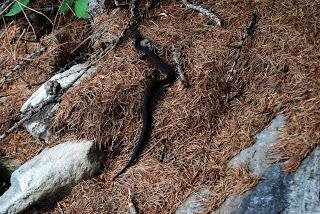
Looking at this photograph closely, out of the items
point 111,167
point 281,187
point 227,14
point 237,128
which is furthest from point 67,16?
point 281,187

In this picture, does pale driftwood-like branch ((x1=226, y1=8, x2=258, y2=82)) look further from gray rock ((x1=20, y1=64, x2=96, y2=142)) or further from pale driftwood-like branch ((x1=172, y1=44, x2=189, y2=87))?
gray rock ((x1=20, y1=64, x2=96, y2=142))

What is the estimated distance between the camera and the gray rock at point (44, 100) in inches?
146

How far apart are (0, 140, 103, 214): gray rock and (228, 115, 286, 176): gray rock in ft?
3.30

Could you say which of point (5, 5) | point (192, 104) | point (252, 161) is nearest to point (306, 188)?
point (252, 161)

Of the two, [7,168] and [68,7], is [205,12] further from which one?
[7,168]

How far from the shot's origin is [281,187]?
276cm

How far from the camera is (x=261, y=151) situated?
9.95ft

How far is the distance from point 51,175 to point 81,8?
1.87m

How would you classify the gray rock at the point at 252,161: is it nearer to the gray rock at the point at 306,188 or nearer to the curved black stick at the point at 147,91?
the gray rock at the point at 306,188

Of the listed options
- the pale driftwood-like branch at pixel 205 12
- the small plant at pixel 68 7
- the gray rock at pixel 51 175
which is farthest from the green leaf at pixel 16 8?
the gray rock at pixel 51 175

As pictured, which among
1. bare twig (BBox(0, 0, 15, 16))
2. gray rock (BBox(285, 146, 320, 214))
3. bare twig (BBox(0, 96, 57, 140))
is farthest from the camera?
bare twig (BBox(0, 0, 15, 16))

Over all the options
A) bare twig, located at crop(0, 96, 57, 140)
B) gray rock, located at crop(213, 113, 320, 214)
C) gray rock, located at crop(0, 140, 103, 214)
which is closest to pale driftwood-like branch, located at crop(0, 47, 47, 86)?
bare twig, located at crop(0, 96, 57, 140)

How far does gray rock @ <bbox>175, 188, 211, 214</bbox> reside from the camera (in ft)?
9.59

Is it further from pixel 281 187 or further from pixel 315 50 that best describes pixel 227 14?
pixel 281 187
